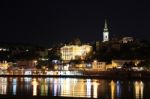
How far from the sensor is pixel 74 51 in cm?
11706

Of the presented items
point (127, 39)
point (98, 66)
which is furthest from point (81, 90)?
point (127, 39)

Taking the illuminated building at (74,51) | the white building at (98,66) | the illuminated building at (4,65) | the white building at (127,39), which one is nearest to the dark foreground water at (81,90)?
the white building at (98,66)

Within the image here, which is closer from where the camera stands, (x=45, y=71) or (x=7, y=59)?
(x=45, y=71)

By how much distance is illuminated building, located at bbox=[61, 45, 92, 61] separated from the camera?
Result: 115 metres

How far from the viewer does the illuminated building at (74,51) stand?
4540 inches

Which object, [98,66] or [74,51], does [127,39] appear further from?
[98,66]

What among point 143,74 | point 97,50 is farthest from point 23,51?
point 143,74

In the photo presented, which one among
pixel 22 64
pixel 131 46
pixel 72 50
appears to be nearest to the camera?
pixel 22 64

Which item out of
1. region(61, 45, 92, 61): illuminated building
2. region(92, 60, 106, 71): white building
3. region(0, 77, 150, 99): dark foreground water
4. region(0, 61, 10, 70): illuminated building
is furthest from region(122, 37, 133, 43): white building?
region(0, 77, 150, 99): dark foreground water

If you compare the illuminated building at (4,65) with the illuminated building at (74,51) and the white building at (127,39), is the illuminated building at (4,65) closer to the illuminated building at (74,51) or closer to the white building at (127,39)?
the illuminated building at (74,51)

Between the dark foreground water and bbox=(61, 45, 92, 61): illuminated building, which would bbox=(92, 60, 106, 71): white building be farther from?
the dark foreground water

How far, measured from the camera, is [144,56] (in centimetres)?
9744

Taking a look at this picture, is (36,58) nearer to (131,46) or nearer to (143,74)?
(131,46)

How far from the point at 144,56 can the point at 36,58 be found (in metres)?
27.4
